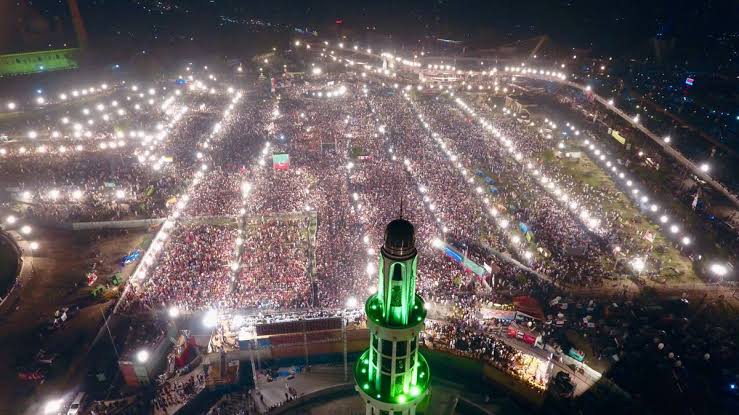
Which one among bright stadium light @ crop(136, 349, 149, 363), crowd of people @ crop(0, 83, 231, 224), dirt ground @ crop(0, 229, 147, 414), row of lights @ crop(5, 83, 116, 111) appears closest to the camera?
bright stadium light @ crop(136, 349, 149, 363)

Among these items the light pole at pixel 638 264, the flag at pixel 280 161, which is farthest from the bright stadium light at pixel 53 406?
the light pole at pixel 638 264

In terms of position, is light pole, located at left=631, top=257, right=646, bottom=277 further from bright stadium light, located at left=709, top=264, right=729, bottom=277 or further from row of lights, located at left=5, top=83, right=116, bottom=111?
row of lights, located at left=5, top=83, right=116, bottom=111

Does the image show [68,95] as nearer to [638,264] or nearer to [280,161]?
[280,161]

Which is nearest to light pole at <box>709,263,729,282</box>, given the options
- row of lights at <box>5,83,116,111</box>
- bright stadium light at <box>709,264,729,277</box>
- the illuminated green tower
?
bright stadium light at <box>709,264,729,277</box>

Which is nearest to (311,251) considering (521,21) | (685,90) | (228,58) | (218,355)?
(218,355)

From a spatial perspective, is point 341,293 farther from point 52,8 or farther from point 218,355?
point 52,8

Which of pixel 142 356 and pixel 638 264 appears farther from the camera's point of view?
pixel 638 264

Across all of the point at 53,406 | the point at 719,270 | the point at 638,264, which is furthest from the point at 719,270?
the point at 53,406

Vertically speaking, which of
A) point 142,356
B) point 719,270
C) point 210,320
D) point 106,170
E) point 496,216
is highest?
point 106,170
